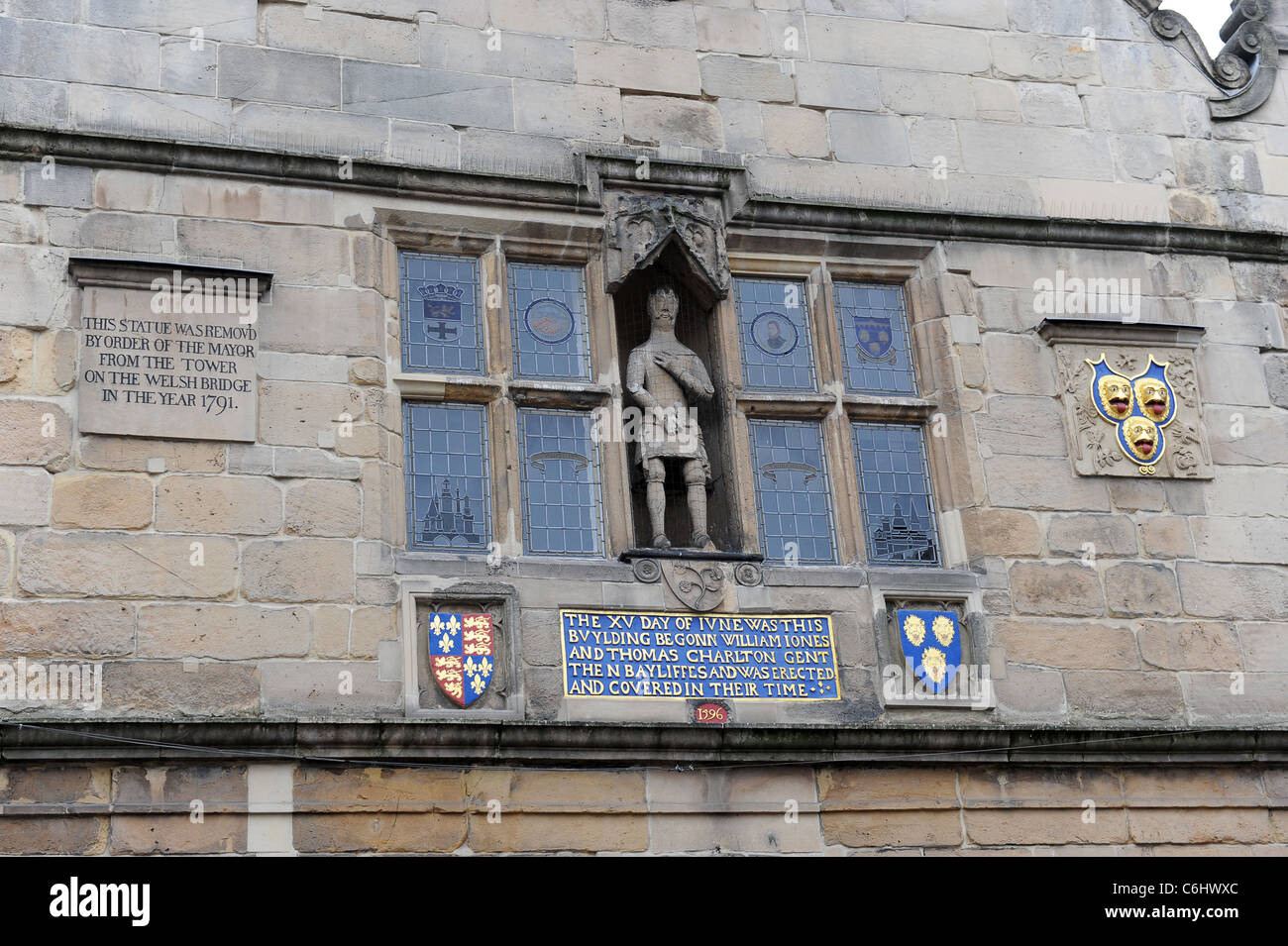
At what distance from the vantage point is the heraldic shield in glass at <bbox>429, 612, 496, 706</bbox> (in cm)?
809

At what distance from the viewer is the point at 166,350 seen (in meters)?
8.35

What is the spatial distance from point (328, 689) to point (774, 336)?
121 inches

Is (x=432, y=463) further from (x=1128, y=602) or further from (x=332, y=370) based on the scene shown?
(x=1128, y=602)

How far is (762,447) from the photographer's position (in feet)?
30.3

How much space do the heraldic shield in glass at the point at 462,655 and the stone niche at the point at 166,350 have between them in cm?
124

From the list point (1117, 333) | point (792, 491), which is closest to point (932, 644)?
point (792, 491)

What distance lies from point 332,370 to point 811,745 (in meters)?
2.81

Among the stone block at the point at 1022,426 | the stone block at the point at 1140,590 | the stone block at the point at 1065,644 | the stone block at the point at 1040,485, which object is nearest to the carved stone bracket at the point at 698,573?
the stone block at the point at 1065,644

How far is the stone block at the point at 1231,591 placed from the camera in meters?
9.12

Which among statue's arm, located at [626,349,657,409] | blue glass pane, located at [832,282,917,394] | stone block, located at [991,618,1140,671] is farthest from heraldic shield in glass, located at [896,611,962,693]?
statue's arm, located at [626,349,657,409]

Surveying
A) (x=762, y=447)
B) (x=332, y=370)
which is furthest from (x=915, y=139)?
(x=332, y=370)

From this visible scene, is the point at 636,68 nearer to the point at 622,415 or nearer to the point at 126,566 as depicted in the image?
the point at 622,415

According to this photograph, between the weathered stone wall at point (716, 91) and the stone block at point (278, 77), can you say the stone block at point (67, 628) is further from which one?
the stone block at point (278, 77)
